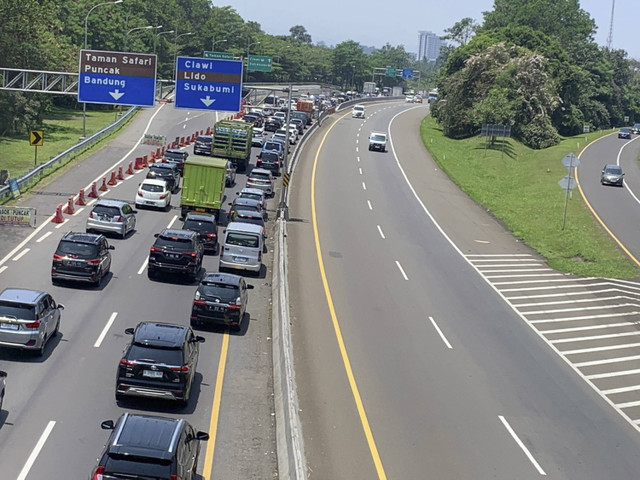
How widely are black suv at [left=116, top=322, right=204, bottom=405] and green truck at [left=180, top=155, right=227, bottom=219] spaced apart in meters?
22.1

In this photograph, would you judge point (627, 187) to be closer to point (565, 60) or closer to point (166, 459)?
point (565, 60)

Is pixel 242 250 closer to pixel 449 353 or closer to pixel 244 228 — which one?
pixel 244 228

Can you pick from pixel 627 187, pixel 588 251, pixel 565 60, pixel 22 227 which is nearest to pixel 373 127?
pixel 565 60

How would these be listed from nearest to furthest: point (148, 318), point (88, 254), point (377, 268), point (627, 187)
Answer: point (148, 318) → point (88, 254) → point (377, 268) → point (627, 187)

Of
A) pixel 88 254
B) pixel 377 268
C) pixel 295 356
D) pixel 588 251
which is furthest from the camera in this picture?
pixel 588 251

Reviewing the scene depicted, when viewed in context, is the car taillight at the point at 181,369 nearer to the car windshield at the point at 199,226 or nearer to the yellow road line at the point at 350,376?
the yellow road line at the point at 350,376

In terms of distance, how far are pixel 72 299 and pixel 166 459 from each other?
1526 centimetres

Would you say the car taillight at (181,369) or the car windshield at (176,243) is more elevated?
the car windshield at (176,243)

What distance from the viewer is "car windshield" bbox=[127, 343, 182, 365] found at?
60.4 ft

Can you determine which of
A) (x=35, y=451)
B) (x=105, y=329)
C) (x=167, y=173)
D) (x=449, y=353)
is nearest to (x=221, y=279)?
(x=105, y=329)

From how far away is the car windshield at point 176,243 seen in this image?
99.7ft

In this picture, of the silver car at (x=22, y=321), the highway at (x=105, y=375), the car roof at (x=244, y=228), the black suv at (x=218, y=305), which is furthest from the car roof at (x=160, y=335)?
the car roof at (x=244, y=228)

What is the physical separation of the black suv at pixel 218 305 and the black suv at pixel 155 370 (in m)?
5.91

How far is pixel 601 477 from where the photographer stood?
17609 millimetres
